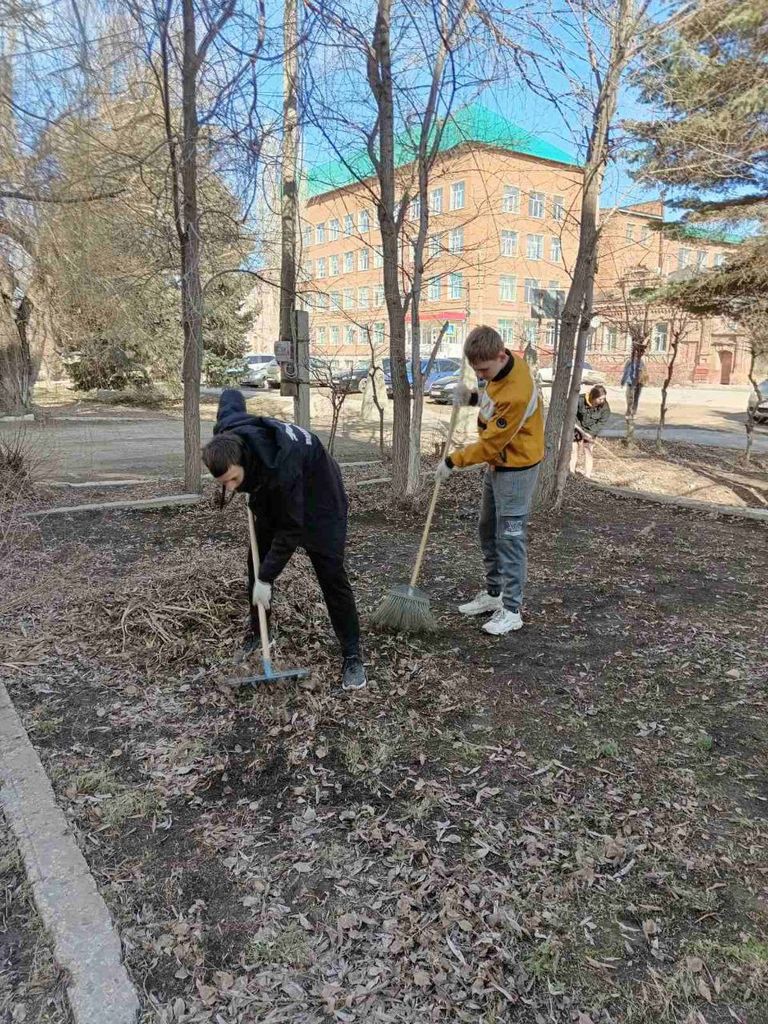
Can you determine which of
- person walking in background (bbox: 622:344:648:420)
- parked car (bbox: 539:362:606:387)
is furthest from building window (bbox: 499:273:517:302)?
person walking in background (bbox: 622:344:648:420)

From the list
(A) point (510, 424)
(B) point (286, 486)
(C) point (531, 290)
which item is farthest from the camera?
(C) point (531, 290)

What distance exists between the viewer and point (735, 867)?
2242 millimetres

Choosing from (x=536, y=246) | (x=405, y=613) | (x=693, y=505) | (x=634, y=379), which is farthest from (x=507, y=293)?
(x=405, y=613)

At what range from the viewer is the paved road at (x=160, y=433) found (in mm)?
9938

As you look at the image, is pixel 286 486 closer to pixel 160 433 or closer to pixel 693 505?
pixel 693 505

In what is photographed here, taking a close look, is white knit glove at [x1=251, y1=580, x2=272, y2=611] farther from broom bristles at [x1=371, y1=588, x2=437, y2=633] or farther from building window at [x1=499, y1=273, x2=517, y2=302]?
building window at [x1=499, y1=273, x2=517, y2=302]

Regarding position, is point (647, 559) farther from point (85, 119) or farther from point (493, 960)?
point (85, 119)

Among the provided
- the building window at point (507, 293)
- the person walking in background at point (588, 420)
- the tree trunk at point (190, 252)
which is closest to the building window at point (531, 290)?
the person walking in background at point (588, 420)

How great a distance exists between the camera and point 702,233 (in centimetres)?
1100

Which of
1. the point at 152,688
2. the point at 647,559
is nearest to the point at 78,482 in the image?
the point at 152,688

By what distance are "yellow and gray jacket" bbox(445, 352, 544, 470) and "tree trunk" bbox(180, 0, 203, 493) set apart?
4.22 meters

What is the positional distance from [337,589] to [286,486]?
683mm

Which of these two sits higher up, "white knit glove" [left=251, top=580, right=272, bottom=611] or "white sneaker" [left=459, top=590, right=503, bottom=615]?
"white knit glove" [left=251, top=580, right=272, bottom=611]

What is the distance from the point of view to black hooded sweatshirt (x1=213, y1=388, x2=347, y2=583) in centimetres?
281
